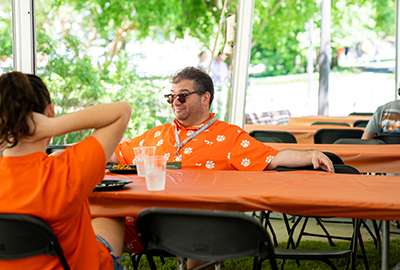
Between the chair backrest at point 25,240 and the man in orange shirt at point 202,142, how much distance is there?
1.20 metres

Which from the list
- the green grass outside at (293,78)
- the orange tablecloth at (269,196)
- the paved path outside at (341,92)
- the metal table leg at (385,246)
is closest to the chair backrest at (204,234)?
the orange tablecloth at (269,196)

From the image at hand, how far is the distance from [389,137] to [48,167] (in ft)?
11.7

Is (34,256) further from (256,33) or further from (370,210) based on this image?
(256,33)

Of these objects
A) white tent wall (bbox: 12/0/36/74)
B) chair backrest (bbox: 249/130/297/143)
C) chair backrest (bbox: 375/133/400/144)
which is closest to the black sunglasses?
white tent wall (bbox: 12/0/36/74)

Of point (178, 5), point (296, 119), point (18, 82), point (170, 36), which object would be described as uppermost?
point (178, 5)

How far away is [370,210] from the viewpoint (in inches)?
47.6

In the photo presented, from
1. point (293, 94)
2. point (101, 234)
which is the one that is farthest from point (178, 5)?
point (293, 94)

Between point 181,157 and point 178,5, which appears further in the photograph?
point 178,5

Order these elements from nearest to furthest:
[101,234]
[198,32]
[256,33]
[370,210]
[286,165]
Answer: [370,210] → [101,234] → [286,165] → [198,32] → [256,33]

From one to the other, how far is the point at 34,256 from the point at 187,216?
0.48 metres

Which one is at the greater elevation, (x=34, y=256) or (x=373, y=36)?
(x=373, y=36)

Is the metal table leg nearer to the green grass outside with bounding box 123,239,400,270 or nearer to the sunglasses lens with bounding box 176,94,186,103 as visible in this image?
the green grass outside with bounding box 123,239,400,270

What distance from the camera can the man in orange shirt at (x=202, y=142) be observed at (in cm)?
222

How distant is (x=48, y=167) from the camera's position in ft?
3.72
